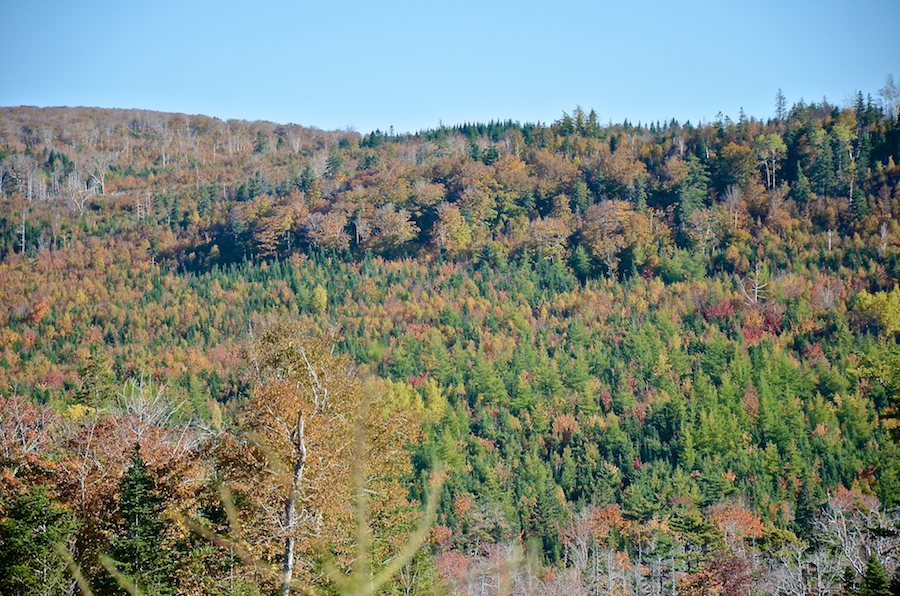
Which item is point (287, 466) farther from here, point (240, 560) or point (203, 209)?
point (203, 209)

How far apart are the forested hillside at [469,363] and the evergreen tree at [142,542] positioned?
8cm

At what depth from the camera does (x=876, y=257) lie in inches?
3506

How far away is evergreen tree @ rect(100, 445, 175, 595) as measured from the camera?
1717 centimetres

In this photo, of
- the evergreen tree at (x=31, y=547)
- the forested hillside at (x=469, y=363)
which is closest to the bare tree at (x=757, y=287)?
the forested hillside at (x=469, y=363)

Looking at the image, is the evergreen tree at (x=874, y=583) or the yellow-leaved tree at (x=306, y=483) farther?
the evergreen tree at (x=874, y=583)

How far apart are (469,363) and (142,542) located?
6039 centimetres

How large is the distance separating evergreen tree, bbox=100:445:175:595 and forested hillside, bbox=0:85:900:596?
8cm

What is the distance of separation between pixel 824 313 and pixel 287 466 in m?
76.9

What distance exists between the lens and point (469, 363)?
253 feet

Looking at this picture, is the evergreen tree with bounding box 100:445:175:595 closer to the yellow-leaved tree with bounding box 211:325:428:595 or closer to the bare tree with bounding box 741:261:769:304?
the yellow-leaved tree with bounding box 211:325:428:595

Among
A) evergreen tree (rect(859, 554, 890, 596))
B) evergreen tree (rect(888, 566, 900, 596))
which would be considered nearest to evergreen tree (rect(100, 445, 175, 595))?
evergreen tree (rect(888, 566, 900, 596))

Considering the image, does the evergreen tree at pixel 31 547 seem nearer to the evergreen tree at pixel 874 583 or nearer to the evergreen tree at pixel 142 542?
the evergreen tree at pixel 142 542

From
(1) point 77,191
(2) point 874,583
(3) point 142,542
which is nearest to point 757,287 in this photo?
(2) point 874,583

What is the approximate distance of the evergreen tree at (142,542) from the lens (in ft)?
56.3
